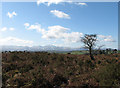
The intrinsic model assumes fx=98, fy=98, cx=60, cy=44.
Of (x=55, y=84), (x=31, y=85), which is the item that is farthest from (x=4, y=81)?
(x=55, y=84)

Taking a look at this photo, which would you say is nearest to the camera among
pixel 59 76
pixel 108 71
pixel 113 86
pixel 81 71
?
pixel 113 86

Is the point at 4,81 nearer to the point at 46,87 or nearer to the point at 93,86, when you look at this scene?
the point at 46,87

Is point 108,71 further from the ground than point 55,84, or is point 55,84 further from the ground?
point 108,71

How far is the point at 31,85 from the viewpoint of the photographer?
7.08 m

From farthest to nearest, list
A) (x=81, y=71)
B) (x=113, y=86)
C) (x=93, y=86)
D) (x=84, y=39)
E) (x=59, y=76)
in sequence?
(x=84, y=39) → (x=81, y=71) → (x=59, y=76) → (x=93, y=86) → (x=113, y=86)

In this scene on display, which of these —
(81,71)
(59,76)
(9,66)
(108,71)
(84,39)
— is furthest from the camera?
(84,39)

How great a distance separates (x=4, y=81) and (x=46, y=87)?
3538mm

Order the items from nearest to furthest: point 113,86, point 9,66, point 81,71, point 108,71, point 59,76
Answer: point 113,86 < point 108,71 < point 59,76 < point 81,71 < point 9,66

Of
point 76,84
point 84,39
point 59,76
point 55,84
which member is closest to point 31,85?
point 55,84

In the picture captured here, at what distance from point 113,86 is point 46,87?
4.55 meters

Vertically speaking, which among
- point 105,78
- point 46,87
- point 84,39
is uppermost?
point 84,39

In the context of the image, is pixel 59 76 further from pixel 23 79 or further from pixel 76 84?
pixel 23 79

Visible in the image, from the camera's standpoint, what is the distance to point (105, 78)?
7.27 metres

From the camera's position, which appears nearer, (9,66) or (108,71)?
(108,71)
